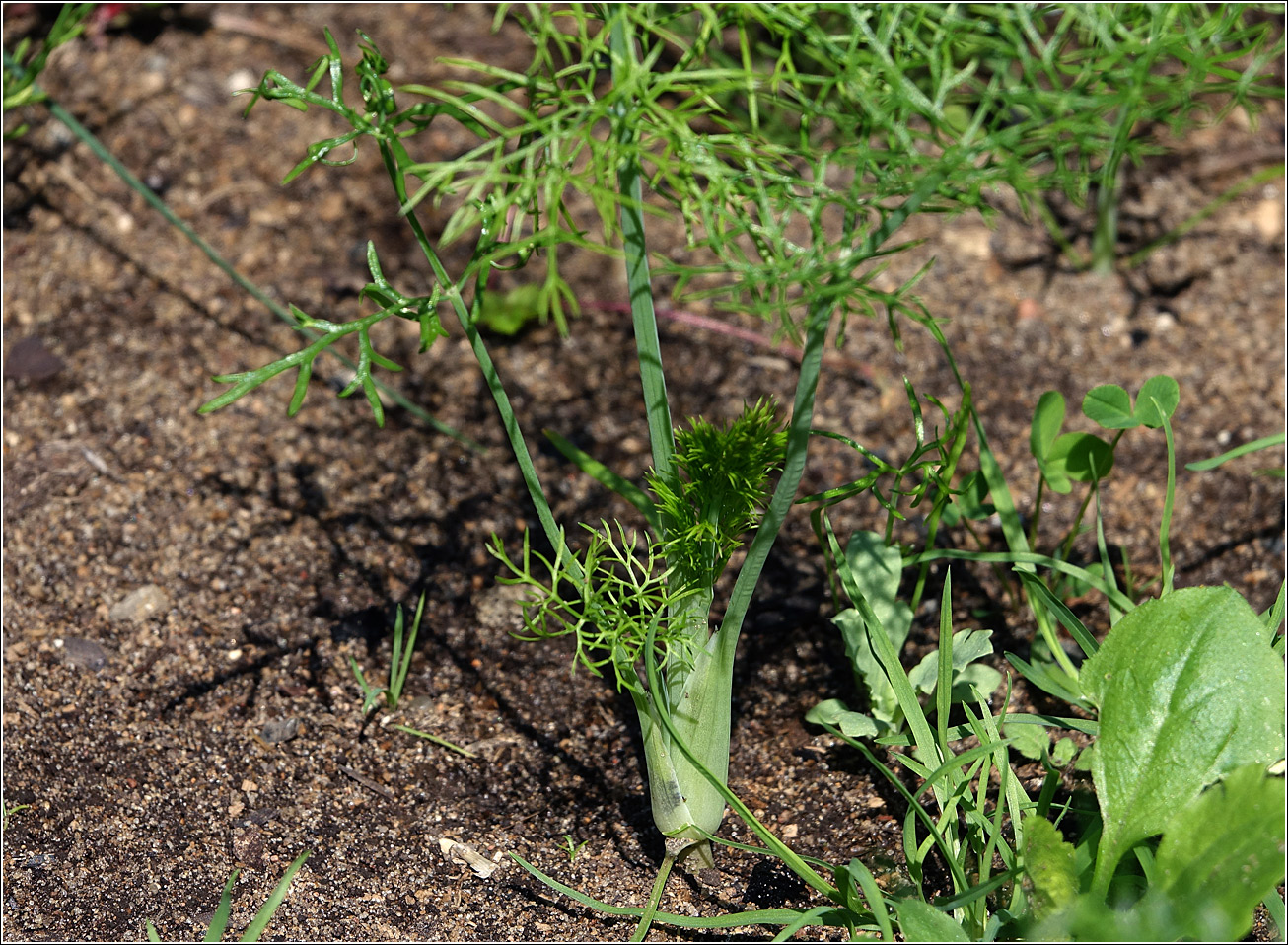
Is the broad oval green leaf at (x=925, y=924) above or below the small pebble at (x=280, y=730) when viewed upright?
above

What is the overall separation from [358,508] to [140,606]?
0.34 metres

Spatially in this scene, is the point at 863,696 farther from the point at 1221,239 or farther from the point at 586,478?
the point at 1221,239

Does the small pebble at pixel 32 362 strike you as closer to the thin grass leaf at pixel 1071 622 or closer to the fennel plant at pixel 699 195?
the fennel plant at pixel 699 195

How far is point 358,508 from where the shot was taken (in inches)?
68.2

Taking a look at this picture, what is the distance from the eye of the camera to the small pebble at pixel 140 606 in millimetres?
1566

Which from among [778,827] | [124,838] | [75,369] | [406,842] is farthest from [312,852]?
[75,369]

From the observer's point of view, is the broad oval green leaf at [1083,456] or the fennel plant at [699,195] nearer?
the fennel plant at [699,195]

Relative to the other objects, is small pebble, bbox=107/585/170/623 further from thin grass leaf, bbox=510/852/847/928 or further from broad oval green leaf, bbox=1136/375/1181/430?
broad oval green leaf, bbox=1136/375/1181/430

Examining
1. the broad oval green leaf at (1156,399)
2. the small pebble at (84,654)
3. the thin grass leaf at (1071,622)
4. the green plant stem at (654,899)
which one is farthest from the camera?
the small pebble at (84,654)

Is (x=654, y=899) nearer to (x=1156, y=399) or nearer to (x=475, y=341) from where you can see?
(x=475, y=341)

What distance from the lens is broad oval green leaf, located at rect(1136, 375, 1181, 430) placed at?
1336 millimetres

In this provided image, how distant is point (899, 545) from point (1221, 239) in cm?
119

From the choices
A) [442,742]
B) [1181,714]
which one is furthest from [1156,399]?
[442,742]

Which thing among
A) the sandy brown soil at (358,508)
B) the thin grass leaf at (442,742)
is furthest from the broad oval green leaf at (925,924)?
the thin grass leaf at (442,742)
